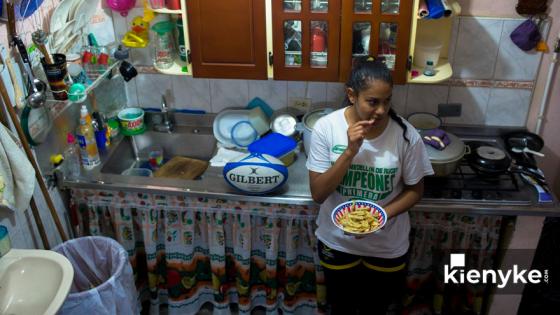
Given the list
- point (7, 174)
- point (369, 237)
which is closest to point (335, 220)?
point (369, 237)

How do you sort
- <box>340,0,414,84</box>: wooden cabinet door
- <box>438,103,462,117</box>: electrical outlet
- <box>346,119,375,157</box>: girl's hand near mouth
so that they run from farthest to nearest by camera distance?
<box>438,103,462,117</box>: electrical outlet
<box>340,0,414,84</box>: wooden cabinet door
<box>346,119,375,157</box>: girl's hand near mouth

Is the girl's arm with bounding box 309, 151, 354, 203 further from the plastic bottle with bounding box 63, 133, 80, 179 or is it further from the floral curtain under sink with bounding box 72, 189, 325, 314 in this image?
the plastic bottle with bounding box 63, 133, 80, 179

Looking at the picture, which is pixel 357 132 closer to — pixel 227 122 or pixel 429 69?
pixel 429 69

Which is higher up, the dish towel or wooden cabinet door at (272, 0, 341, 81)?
wooden cabinet door at (272, 0, 341, 81)

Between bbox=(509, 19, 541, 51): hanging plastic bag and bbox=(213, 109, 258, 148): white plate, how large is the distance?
126 centimetres

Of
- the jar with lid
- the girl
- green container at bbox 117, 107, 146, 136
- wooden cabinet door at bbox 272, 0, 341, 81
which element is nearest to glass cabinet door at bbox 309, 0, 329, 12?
wooden cabinet door at bbox 272, 0, 341, 81

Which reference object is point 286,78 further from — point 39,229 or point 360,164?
point 39,229

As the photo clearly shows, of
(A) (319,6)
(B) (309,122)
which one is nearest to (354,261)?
(B) (309,122)

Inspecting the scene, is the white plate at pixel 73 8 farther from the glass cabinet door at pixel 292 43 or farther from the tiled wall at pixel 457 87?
the glass cabinet door at pixel 292 43

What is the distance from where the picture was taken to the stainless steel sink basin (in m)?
2.88

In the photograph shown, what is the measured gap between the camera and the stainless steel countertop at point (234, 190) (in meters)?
2.31

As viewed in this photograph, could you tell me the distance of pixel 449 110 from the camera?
8.89 ft

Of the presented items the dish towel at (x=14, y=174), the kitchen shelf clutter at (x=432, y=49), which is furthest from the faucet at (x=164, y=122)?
the kitchen shelf clutter at (x=432, y=49)

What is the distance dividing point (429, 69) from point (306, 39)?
568 millimetres
